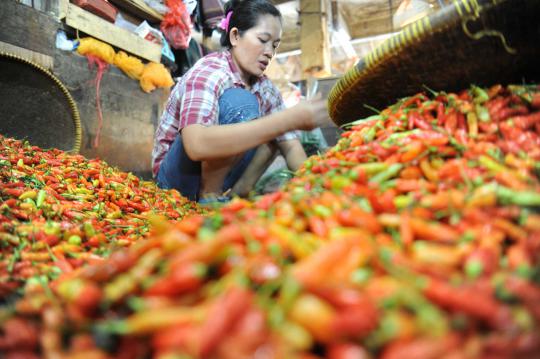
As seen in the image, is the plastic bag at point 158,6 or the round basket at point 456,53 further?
the plastic bag at point 158,6

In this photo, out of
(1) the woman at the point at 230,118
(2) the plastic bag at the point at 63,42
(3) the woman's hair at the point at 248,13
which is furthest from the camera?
(2) the plastic bag at the point at 63,42

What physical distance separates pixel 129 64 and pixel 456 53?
543 cm

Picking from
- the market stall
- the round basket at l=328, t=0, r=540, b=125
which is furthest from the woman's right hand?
the market stall

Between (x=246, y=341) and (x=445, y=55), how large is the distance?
1.95 meters

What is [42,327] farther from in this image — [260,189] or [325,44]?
[325,44]

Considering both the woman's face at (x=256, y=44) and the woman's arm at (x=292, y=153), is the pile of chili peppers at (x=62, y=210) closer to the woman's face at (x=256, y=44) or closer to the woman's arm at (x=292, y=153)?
the woman's arm at (x=292, y=153)

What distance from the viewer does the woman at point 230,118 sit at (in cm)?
297

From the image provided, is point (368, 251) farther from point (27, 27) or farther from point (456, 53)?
point (27, 27)

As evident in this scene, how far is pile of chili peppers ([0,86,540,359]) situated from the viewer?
34.4 inches

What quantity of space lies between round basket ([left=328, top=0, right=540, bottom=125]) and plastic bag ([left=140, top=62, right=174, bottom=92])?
4745 millimetres

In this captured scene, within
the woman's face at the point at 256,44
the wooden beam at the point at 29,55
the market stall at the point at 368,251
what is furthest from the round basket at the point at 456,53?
the wooden beam at the point at 29,55

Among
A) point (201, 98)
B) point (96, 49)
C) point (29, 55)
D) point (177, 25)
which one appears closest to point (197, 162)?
point (201, 98)

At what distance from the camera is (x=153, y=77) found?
6496 mm

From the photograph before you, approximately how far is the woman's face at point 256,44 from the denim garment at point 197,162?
300 millimetres
